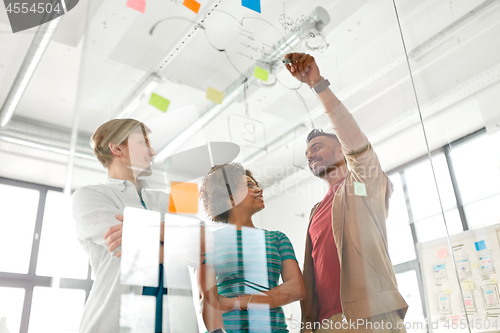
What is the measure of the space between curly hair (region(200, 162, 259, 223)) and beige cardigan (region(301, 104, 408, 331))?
0.29 m

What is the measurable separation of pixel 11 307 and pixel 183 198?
2.32 feet

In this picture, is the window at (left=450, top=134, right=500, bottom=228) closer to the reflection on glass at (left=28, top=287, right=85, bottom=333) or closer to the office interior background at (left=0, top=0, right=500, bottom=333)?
the office interior background at (left=0, top=0, right=500, bottom=333)

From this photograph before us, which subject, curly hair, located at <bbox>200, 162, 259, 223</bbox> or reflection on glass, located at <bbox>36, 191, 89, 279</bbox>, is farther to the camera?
curly hair, located at <bbox>200, 162, 259, 223</bbox>

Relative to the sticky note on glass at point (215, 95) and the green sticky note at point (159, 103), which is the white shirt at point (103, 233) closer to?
the green sticky note at point (159, 103)

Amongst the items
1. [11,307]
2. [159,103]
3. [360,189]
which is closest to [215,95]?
[159,103]

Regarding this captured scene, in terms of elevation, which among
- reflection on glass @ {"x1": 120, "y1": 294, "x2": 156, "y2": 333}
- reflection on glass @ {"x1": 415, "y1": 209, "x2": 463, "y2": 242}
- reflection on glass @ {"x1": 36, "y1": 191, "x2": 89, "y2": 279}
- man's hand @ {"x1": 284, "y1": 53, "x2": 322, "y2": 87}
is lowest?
reflection on glass @ {"x1": 120, "y1": 294, "x2": 156, "y2": 333}

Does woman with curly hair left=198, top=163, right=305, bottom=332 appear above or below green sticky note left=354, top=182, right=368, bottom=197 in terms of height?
below

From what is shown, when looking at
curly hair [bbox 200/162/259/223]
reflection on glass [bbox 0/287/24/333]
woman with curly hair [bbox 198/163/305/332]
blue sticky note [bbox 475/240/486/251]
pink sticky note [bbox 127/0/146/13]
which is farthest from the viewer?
blue sticky note [bbox 475/240/486/251]

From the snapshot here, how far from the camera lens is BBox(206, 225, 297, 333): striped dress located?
1.05 m

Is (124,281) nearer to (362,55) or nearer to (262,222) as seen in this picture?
(262,222)

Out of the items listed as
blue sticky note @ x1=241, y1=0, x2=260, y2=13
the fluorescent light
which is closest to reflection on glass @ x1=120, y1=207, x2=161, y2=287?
the fluorescent light

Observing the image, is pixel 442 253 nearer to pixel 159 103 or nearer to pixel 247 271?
pixel 247 271

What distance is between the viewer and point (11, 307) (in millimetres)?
1309

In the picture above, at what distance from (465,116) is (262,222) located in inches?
39.9
